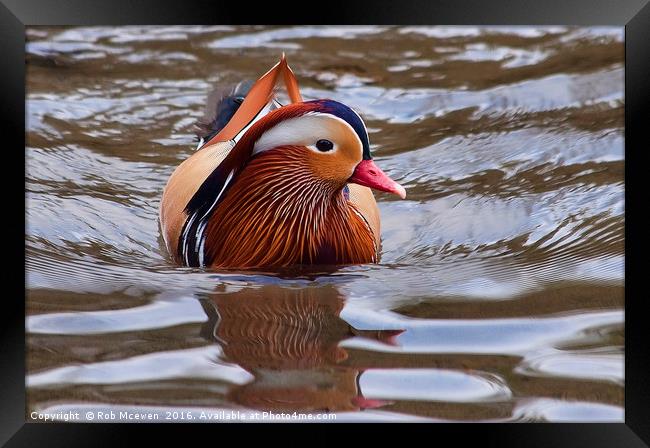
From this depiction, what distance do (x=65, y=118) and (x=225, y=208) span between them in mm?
485

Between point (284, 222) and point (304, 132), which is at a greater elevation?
point (304, 132)

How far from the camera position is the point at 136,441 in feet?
8.05

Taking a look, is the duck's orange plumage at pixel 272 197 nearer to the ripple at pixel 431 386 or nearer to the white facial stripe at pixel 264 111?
the white facial stripe at pixel 264 111

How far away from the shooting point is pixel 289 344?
2.54 metres

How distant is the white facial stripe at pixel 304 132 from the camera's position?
111 inches

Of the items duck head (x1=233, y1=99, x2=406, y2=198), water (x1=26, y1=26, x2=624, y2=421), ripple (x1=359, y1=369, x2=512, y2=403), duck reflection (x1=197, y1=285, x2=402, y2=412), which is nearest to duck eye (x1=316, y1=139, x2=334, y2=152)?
duck head (x1=233, y1=99, x2=406, y2=198)

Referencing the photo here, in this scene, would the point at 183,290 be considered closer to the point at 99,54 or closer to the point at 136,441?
the point at 136,441

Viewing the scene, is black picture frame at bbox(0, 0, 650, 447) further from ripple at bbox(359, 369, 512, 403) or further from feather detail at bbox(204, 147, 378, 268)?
feather detail at bbox(204, 147, 378, 268)

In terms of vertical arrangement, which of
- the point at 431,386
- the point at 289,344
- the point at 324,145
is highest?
the point at 324,145
